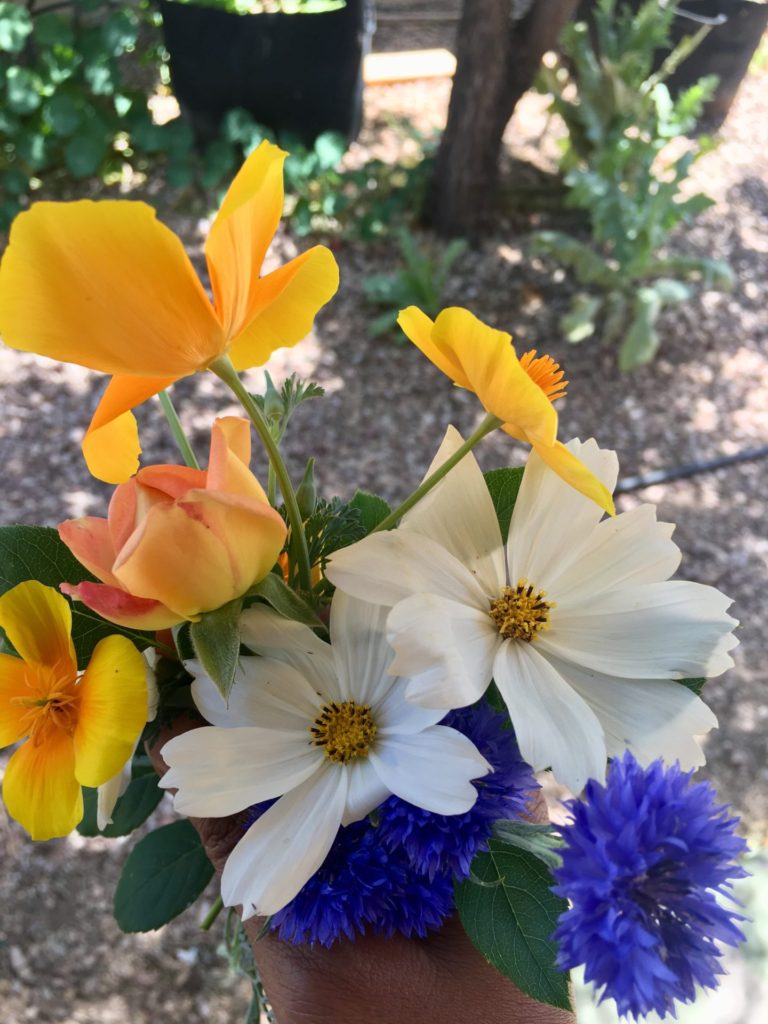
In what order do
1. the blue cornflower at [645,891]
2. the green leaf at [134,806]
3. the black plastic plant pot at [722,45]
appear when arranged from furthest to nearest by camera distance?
the black plastic plant pot at [722,45] < the green leaf at [134,806] < the blue cornflower at [645,891]

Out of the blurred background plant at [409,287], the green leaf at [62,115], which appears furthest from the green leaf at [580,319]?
the green leaf at [62,115]

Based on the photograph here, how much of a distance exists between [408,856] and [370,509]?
0.25 m

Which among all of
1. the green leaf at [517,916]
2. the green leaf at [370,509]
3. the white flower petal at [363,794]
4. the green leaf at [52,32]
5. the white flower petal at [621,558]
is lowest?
the green leaf at [52,32]

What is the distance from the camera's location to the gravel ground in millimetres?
1788

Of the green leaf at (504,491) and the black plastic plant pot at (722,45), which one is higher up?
the green leaf at (504,491)

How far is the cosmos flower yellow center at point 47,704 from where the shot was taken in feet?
1.67

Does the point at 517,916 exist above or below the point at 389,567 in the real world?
below

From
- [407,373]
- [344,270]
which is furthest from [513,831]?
[344,270]

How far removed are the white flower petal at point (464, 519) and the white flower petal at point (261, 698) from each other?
120 mm

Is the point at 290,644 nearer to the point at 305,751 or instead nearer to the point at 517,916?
the point at 305,751

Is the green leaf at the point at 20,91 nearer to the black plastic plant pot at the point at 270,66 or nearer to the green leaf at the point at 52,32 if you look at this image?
the green leaf at the point at 52,32

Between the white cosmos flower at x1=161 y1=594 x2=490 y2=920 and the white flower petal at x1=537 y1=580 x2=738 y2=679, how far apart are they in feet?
0.31

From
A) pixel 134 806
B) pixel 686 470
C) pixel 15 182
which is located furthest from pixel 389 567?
pixel 15 182

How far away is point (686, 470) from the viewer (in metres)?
2.67
